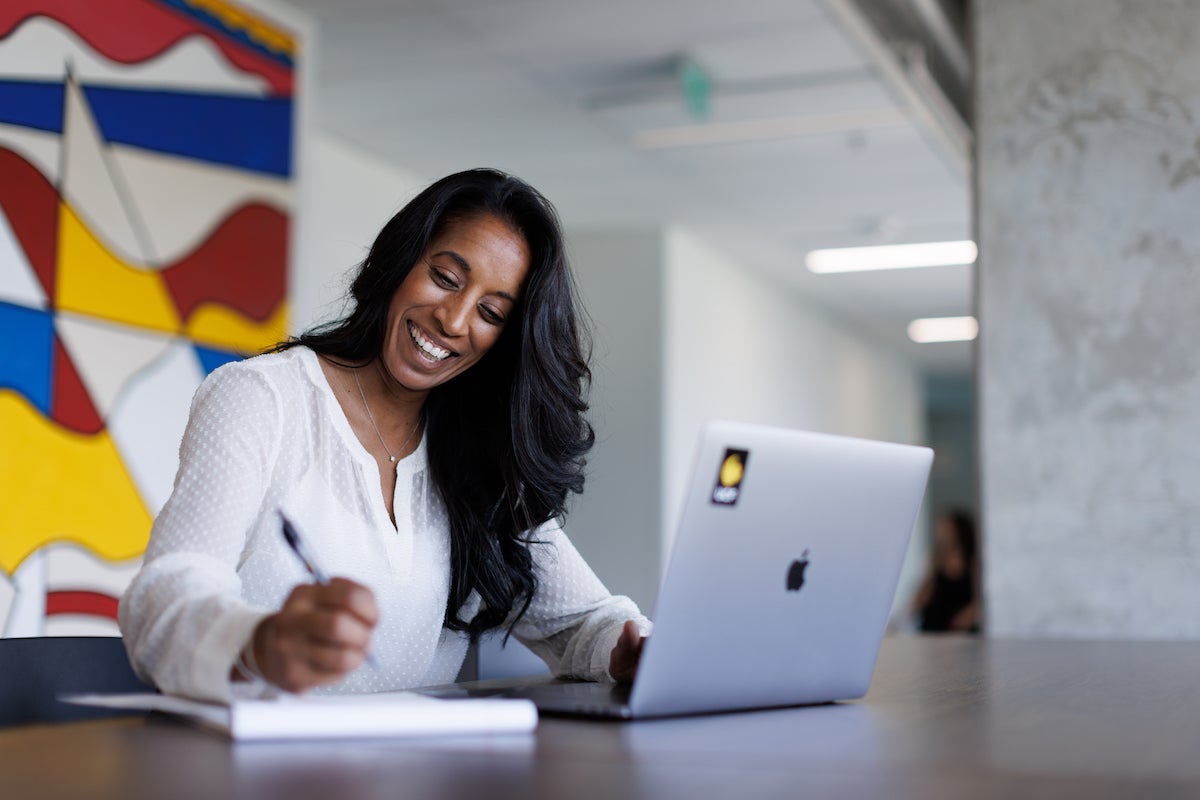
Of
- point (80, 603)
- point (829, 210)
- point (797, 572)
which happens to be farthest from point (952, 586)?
point (797, 572)

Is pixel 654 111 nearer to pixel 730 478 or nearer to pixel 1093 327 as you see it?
pixel 1093 327

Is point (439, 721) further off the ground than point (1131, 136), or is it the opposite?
point (1131, 136)

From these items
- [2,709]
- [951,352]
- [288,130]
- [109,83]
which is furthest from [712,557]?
[951,352]

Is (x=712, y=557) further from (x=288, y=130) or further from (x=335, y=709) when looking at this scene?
(x=288, y=130)

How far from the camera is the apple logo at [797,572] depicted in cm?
121

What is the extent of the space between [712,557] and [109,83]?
317cm

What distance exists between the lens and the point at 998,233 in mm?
2990

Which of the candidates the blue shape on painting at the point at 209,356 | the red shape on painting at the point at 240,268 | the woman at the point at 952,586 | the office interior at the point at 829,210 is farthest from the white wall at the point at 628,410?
the blue shape on painting at the point at 209,356

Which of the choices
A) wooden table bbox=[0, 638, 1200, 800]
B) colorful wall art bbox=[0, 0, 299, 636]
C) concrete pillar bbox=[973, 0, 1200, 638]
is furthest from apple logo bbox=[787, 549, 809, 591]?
colorful wall art bbox=[0, 0, 299, 636]

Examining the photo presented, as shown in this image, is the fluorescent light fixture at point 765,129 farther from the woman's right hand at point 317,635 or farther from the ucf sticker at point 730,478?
the woman's right hand at point 317,635

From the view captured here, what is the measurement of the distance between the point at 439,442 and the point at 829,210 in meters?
5.64

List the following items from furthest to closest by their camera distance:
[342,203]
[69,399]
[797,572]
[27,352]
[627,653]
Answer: [342,203], [69,399], [27,352], [627,653], [797,572]

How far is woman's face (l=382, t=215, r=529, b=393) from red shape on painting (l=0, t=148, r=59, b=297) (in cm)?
210

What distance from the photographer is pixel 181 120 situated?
3.97 m
